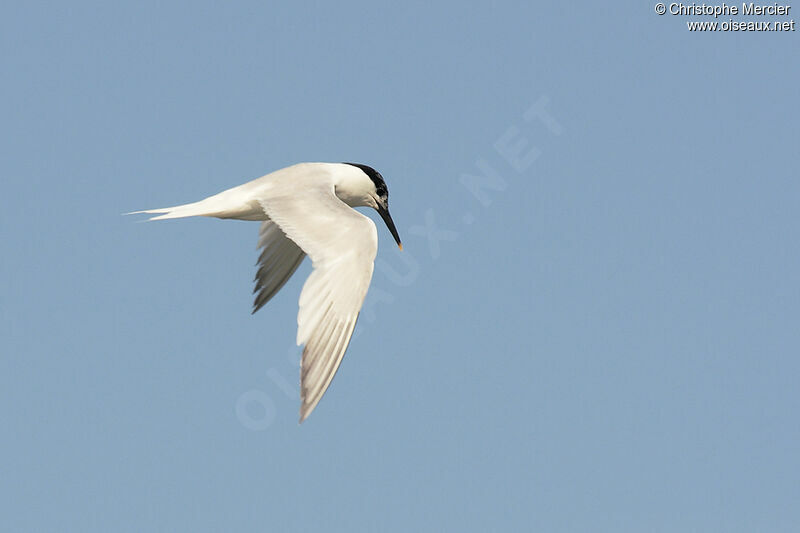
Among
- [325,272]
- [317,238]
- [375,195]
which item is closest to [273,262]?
[375,195]

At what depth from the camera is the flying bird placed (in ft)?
21.0

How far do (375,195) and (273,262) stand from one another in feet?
3.63

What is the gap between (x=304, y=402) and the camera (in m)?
6.20

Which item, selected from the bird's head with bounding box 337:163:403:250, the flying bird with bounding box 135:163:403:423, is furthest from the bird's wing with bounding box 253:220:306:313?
the bird's head with bounding box 337:163:403:250

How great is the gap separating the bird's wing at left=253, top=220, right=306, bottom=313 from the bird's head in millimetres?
722

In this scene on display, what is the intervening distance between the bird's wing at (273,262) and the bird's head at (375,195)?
0.72 meters

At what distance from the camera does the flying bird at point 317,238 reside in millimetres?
6410

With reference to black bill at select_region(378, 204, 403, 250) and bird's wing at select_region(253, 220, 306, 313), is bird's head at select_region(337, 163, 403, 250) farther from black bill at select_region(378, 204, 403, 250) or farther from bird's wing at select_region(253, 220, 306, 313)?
bird's wing at select_region(253, 220, 306, 313)

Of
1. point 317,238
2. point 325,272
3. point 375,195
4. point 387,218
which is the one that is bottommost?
point 325,272

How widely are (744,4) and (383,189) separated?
4.02 meters

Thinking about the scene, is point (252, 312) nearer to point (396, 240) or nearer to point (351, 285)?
point (396, 240)

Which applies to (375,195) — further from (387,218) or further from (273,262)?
(273,262)

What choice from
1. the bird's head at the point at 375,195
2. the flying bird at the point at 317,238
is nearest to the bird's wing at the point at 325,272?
the flying bird at the point at 317,238

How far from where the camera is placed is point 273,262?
9461 mm
